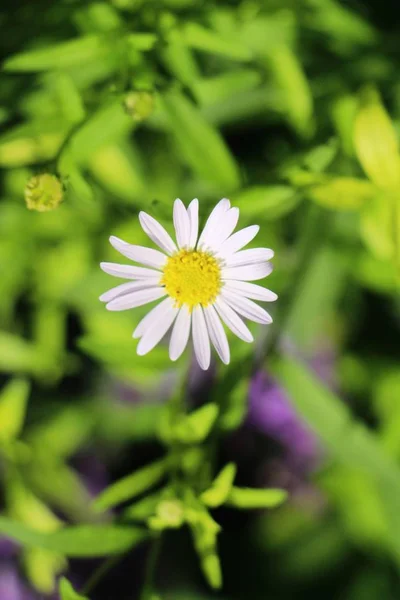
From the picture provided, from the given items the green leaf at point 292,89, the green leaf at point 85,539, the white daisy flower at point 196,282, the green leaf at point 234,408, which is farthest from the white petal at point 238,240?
the green leaf at point 292,89

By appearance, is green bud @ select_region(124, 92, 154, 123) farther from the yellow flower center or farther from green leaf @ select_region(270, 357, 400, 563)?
green leaf @ select_region(270, 357, 400, 563)

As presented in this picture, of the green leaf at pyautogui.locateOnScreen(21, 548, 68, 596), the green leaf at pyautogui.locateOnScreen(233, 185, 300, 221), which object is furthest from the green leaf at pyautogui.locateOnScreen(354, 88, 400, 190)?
the green leaf at pyautogui.locateOnScreen(21, 548, 68, 596)

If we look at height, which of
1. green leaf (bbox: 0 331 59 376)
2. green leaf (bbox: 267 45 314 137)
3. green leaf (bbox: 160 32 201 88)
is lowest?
green leaf (bbox: 0 331 59 376)

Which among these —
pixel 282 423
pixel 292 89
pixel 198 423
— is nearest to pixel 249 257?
pixel 198 423

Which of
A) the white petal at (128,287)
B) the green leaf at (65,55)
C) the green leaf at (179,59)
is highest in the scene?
the green leaf at (179,59)

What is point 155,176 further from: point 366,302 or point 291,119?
point 366,302

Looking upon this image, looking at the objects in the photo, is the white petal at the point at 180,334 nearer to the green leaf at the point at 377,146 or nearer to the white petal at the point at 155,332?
the white petal at the point at 155,332

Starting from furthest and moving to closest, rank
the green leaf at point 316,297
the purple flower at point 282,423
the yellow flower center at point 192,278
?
the purple flower at point 282,423
the green leaf at point 316,297
the yellow flower center at point 192,278
